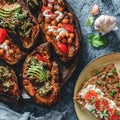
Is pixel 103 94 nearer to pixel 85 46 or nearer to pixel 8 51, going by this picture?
pixel 85 46

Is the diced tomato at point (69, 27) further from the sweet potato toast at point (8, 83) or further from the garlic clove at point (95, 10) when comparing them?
the sweet potato toast at point (8, 83)

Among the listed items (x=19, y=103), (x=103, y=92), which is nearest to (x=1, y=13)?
(x=19, y=103)

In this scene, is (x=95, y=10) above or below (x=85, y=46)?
above

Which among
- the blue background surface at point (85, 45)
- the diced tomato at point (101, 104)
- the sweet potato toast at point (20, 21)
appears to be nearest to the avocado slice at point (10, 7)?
the sweet potato toast at point (20, 21)

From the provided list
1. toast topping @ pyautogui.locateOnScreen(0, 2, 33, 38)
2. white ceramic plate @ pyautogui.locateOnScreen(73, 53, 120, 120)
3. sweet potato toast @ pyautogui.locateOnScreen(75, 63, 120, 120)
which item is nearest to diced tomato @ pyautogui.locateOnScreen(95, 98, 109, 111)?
sweet potato toast @ pyautogui.locateOnScreen(75, 63, 120, 120)

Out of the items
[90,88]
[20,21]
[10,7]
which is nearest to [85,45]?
[90,88]

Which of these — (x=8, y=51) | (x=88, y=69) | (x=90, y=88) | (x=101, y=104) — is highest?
(x=8, y=51)
